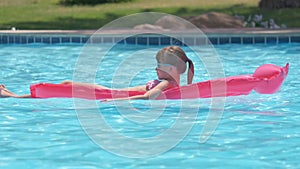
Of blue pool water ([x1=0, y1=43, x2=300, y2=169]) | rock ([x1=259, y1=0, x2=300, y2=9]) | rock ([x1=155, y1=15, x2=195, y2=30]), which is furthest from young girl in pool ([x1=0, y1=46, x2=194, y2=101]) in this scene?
rock ([x1=259, y1=0, x2=300, y2=9])

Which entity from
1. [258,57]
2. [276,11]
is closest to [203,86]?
[258,57]

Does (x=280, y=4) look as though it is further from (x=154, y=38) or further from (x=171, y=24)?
(x=154, y=38)

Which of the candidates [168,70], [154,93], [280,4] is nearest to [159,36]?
[280,4]

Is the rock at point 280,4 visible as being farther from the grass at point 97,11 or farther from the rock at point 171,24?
the rock at point 171,24

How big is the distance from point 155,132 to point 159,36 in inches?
267

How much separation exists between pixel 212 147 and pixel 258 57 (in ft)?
19.3

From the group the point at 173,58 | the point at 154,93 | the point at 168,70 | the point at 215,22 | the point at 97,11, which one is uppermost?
the point at 173,58

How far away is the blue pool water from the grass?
5883 millimetres

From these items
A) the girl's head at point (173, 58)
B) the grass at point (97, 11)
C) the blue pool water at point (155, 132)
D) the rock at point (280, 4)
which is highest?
the girl's head at point (173, 58)

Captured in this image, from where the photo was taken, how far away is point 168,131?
549 centimetres

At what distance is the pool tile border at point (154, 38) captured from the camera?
1177 cm

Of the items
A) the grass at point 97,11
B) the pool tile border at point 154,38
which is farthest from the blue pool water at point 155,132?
the grass at point 97,11

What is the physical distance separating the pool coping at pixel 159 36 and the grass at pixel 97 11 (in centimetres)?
163

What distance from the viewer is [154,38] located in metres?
12.1
